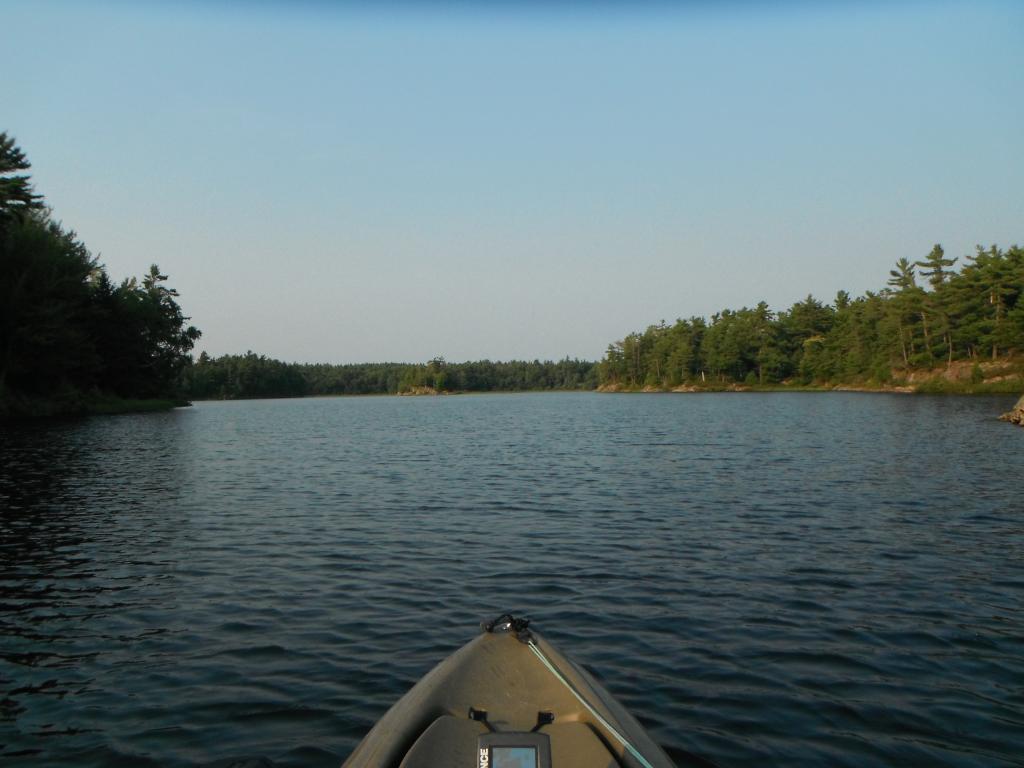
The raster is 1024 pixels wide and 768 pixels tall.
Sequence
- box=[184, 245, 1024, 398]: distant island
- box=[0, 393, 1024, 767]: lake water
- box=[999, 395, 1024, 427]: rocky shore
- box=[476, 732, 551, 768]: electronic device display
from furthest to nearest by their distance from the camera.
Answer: box=[184, 245, 1024, 398]: distant island, box=[999, 395, 1024, 427]: rocky shore, box=[0, 393, 1024, 767]: lake water, box=[476, 732, 551, 768]: electronic device display

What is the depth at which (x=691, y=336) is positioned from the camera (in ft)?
559

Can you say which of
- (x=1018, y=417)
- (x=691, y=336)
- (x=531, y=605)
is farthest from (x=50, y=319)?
(x=691, y=336)

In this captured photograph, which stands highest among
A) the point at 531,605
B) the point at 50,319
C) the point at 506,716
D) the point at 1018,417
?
the point at 50,319

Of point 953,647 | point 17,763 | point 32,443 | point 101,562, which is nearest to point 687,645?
point 953,647

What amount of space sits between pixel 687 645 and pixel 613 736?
13.5 feet

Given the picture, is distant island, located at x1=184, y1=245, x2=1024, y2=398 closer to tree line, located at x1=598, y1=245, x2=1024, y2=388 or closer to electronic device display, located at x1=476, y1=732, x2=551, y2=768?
tree line, located at x1=598, y1=245, x2=1024, y2=388

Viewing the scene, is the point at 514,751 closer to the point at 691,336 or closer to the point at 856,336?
the point at 856,336

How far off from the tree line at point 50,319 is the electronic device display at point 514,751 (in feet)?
200

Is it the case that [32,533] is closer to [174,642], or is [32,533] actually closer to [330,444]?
[174,642]

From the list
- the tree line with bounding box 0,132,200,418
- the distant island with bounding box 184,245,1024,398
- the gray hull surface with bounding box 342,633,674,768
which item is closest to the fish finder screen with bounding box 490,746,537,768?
the gray hull surface with bounding box 342,633,674,768

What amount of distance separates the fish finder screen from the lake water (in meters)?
2.41

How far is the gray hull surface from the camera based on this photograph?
4648mm

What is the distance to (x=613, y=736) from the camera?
4.86 metres

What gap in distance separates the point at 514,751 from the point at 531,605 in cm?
612
